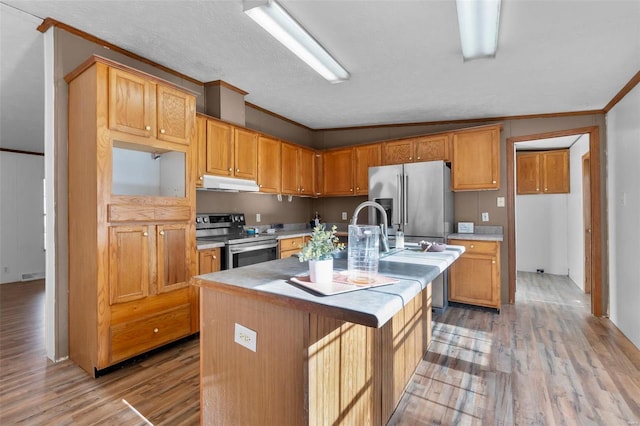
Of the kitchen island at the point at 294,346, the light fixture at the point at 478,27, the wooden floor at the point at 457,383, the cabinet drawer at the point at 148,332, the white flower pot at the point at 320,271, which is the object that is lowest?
the wooden floor at the point at 457,383

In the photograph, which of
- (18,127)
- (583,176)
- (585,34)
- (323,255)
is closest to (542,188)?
(583,176)

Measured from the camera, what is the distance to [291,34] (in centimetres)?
225

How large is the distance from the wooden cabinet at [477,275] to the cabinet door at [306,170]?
2.20m

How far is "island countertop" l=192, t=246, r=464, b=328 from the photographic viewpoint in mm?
964

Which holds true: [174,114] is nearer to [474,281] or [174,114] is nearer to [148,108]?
[148,108]

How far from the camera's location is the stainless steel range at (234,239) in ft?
10.4

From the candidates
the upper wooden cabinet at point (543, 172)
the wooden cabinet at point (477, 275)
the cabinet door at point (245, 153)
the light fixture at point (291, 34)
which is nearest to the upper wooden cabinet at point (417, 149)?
the wooden cabinet at point (477, 275)

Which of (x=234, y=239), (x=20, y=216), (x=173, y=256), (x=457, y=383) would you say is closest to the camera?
(x=457, y=383)

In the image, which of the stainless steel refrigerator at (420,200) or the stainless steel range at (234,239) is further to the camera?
the stainless steel refrigerator at (420,200)

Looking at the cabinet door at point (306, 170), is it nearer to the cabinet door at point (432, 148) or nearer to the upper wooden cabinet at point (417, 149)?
the upper wooden cabinet at point (417, 149)

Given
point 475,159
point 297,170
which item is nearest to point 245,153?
point 297,170

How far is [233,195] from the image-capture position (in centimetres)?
399

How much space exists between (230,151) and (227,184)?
16.3 inches

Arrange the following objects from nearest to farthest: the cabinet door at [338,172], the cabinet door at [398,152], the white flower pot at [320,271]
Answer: the white flower pot at [320,271] → the cabinet door at [398,152] → the cabinet door at [338,172]
